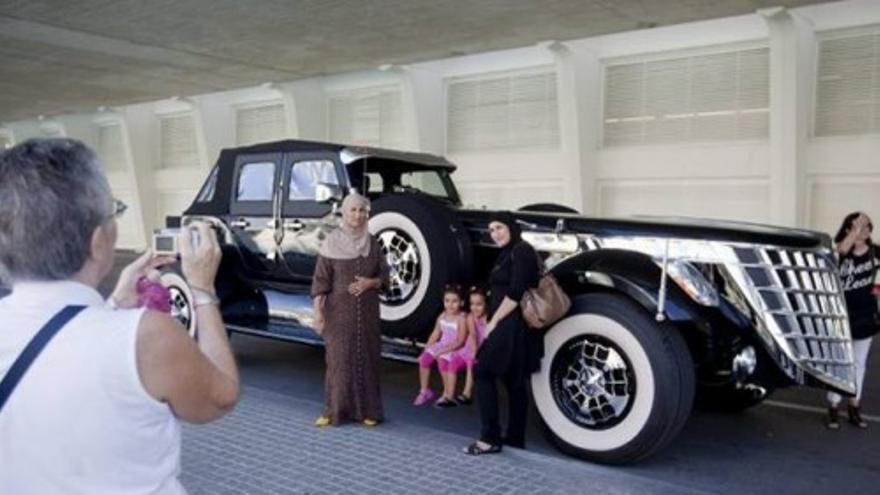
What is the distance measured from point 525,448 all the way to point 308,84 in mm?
16175

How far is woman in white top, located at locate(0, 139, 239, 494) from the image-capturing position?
144cm

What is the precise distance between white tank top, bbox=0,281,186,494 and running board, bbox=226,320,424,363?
4.33m

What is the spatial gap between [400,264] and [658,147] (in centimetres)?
1015

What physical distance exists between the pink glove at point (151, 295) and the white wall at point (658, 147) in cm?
1216

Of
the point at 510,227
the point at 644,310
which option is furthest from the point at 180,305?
the point at 644,310

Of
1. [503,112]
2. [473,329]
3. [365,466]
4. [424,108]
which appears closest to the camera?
[365,466]

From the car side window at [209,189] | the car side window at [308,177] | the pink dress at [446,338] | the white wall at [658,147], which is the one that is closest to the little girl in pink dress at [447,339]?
the pink dress at [446,338]

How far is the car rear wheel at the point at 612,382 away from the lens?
174 inches

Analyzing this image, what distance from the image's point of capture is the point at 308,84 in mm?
19656

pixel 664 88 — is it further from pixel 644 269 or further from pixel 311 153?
pixel 644 269

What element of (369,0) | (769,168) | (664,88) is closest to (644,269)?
(369,0)

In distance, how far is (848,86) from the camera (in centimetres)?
1298

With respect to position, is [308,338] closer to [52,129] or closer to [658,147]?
[658,147]

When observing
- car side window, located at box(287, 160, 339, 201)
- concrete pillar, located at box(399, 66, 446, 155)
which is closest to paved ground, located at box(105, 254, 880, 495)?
car side window, located at box(287, 160, 339, 201)
